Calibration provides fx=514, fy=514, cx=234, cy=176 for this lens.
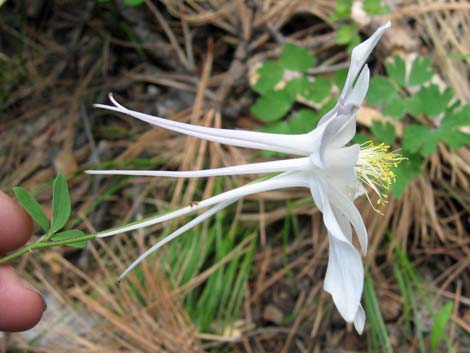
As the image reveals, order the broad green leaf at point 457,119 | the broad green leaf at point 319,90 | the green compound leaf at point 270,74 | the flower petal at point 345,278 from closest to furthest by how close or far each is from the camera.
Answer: the flower petal at point 345,278 < the broad green leaf at point 457,119 < the broad green leaf at point 319,90 < the green compound leaf at point 270,74

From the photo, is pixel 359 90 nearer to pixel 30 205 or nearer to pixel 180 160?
pixel 30 205

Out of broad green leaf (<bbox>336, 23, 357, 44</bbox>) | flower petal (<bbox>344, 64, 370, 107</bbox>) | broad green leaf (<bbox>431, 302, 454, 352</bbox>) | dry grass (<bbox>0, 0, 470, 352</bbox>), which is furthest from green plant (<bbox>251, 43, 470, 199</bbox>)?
flower petal (<bbox>344, 64, 370, 107</bbox>)

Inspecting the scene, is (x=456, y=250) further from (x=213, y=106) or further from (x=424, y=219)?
(x=213, y=106)

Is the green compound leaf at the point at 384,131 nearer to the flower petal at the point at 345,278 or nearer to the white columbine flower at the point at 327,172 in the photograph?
the white columbine flower at the point at 327,172

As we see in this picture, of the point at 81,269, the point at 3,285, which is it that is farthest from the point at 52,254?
the point at 3,285

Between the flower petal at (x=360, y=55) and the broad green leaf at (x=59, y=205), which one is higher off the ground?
the flower petal at (x=360, y=55)

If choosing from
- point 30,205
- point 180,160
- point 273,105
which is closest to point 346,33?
point 273,105

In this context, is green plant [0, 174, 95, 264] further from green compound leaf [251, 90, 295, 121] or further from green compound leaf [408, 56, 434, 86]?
green compound leaf [408, 56, 434, 86]

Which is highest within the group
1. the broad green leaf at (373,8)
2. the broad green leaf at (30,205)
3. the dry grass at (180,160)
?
the broad green leaf at (373,8)

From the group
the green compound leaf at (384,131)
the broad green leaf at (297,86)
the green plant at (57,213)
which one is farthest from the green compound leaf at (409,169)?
the green plant at (57,213)
